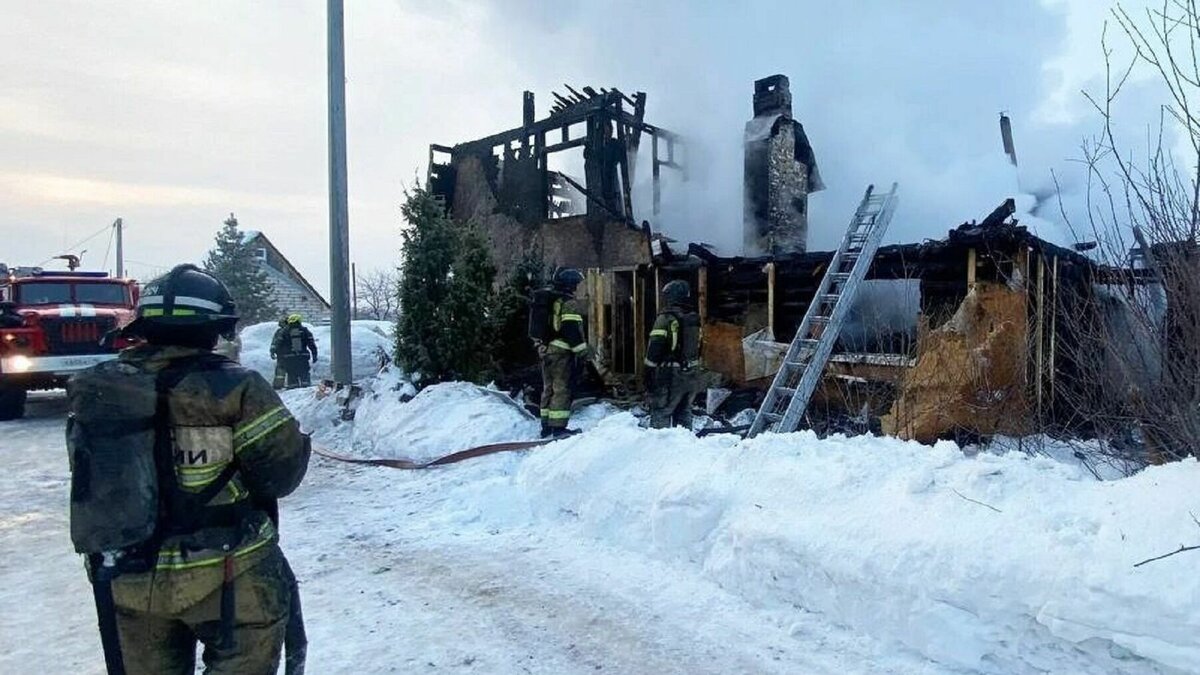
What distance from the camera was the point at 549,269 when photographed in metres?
11.7

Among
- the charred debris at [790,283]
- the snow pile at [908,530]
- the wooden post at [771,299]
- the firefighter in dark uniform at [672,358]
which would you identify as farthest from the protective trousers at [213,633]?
the wooden post at [771,299]

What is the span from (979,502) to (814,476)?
0.91m

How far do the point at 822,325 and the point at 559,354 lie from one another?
109 inches

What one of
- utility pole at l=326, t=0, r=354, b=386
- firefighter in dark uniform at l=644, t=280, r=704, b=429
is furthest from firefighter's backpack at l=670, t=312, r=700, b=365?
utility pole at l=326, t=0, r=354, b=386

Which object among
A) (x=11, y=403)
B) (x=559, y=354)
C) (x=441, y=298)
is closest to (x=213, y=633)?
(x=559, y=354)

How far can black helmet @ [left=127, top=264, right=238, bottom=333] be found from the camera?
2150 mm

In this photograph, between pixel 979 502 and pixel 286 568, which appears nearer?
pixel 286 568

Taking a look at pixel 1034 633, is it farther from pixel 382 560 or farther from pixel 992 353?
pixel 992 353

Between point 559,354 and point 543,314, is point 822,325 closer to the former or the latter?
point 559,354

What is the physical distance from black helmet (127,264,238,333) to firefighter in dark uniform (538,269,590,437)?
16.9 ft

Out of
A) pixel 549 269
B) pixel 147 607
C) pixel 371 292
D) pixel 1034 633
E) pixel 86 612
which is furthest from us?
pixel 371 292

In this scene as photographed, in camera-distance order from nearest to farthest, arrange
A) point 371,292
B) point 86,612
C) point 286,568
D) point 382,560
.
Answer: point 286,568 < point 86,612 < point 382,560 < point 371,292

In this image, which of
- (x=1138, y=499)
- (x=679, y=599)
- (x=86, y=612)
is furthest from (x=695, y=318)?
(x=86, y=612)

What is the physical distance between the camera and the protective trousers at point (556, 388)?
732 cm
